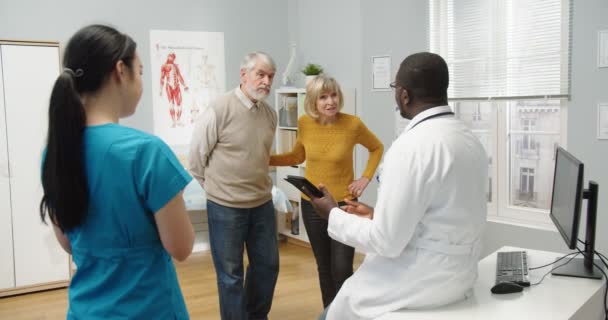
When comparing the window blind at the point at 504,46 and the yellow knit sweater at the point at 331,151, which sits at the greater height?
the window blind at the point at 504,46

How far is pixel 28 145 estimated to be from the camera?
12.7 ft

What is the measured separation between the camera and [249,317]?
295 cm

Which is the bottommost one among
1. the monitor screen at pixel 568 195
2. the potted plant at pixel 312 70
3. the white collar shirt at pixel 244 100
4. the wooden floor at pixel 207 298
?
the wooden floor at pixel 207 298

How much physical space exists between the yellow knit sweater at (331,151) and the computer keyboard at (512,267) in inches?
36.2

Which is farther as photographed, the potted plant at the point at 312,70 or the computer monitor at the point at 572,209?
the potted plant at the point at 312,70

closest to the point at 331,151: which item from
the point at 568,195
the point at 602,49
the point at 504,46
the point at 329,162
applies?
the point at 329,162

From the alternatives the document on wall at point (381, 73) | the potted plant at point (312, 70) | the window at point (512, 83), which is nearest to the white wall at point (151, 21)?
the potted plant at point (312, 70)

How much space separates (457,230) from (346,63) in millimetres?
3386

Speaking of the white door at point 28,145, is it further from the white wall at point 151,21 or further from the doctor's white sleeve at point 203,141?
the doctor's white sleeve at point 203,141

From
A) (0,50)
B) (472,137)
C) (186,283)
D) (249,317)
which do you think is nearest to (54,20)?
(0,50)

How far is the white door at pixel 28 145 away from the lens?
12.3ft

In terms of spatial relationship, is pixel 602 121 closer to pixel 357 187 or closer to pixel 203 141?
pixel 357 187

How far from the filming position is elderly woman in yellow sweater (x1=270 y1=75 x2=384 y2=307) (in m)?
2.86

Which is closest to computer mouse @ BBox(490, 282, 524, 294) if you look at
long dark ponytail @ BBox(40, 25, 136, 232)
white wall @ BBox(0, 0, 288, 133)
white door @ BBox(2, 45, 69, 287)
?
long dark ponytail @ BBox(40, 25, 136, 232)
